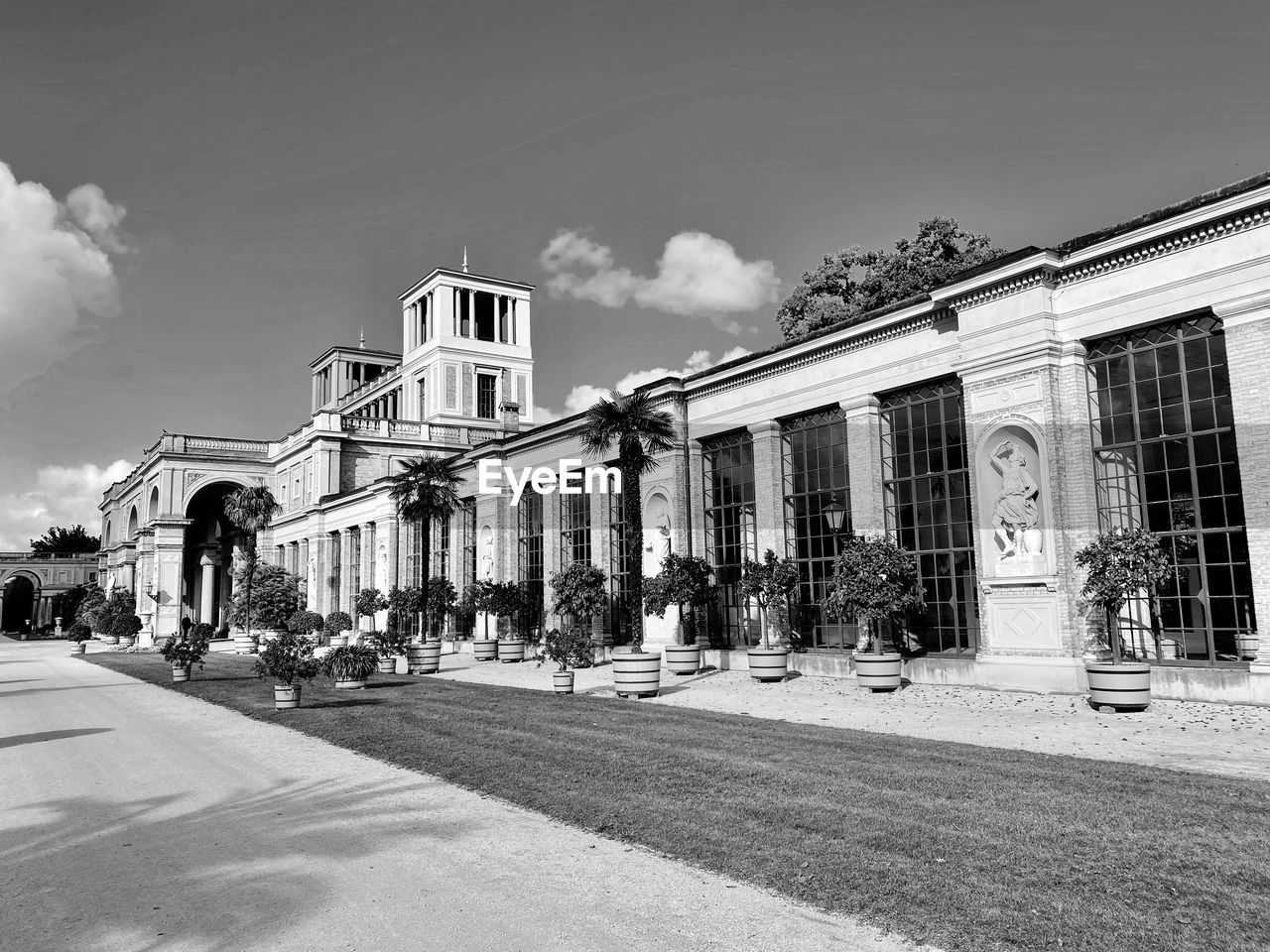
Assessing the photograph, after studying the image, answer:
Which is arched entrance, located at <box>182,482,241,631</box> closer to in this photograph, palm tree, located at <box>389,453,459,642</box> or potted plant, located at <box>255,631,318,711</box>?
palm tree, located at <box>389,453,459,642</box>

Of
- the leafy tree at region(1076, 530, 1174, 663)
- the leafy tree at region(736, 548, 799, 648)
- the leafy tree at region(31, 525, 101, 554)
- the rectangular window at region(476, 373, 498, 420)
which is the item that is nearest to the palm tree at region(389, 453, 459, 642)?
the leafy tree at region(736, 548, 799, 648)

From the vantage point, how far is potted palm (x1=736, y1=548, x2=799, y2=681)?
72.6ft

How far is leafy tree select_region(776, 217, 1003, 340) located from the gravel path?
1909cm

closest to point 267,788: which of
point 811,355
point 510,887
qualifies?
point 510,887

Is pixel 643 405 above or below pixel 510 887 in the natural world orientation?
above

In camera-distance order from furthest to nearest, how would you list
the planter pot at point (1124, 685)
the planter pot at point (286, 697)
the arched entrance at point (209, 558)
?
the arched entrance at point (209, 558), the planter pot at point (286, 697), the planter pot at point (1124, 685)

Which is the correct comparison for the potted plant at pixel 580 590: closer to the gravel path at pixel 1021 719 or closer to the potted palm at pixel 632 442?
the potted palm at pixel 632 442

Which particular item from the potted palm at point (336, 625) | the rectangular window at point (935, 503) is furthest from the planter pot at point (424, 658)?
the potted palm at point (336, 625)

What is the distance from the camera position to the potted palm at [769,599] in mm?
22141

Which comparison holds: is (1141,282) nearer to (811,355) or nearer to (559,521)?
(811,355)

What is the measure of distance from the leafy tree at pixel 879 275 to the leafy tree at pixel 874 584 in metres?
16.5

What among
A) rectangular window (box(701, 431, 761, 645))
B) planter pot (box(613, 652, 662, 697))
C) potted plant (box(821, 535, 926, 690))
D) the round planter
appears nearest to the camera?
planter pot (box(613, 652, 662, 697))

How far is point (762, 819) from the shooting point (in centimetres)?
776

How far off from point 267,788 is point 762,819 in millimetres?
5311
